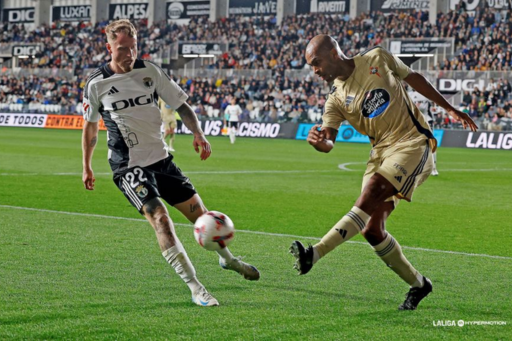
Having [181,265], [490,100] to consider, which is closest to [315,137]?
[181,265]

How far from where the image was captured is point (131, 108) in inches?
257

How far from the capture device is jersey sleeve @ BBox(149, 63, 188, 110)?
662cm

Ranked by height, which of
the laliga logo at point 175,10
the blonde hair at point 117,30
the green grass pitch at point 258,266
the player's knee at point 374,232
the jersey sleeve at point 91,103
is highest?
the laliga logo at point 175,10

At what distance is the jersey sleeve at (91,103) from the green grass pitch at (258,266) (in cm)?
136

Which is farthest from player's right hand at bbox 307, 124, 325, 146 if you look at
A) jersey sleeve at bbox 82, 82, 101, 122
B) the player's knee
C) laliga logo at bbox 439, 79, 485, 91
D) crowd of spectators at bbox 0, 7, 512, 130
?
laliga logo at bbox 439, 79, 485, 91

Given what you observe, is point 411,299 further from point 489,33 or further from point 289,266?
point 489,33

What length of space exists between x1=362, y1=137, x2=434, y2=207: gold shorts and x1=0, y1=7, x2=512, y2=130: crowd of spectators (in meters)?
32.7

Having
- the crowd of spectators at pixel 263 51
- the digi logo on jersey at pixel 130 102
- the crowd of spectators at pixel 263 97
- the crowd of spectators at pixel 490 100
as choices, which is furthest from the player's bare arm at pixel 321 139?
the crowd of spectators at pixel 263 97

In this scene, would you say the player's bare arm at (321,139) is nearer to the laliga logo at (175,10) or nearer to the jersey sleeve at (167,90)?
the jersey sleeve at (167,90)

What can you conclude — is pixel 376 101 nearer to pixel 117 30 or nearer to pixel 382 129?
pixel 382 129

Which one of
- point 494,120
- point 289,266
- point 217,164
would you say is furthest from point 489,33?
point 289,266

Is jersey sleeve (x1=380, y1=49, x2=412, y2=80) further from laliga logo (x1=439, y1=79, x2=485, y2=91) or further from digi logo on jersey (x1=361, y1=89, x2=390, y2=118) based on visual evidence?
laliga logo (x1=439, y1=79, x2=485, y2=91)

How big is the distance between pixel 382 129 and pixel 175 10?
193 feet

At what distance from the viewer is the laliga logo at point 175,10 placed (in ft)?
207
